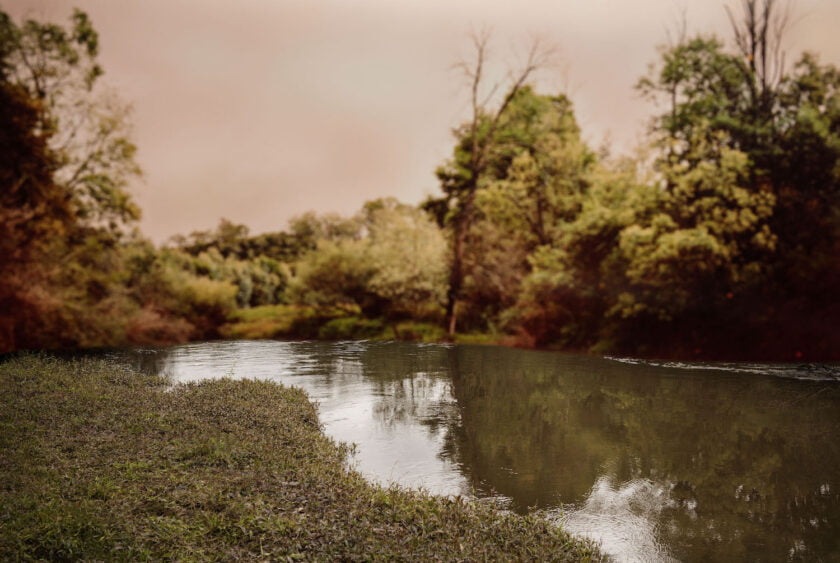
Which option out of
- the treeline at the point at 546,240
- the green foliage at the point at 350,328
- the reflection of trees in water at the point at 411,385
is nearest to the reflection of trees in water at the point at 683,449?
the reflection of trees in water at the point at 411,385

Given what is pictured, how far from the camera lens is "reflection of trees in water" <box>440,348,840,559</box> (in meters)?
6.07

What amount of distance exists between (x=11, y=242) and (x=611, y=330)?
21.6 metres

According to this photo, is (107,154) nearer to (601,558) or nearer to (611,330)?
(611,330)

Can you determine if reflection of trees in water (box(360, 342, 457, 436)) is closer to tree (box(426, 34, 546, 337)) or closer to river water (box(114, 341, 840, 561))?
river water (box(114, 341, 840, 561))

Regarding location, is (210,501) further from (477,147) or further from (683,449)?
(477,147)

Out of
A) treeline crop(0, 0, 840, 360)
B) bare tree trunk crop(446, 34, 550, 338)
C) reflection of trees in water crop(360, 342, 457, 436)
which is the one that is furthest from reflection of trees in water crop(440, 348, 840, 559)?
bare tree trunk crop(446, 34, 550, 338)


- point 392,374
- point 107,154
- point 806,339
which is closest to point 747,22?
point 806,339

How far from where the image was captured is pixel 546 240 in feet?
86.6

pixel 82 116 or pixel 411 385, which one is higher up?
pixel 82 116

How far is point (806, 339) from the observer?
59.8 ft

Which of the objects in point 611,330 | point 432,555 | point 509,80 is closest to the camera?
point 432,555

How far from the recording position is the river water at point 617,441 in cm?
601

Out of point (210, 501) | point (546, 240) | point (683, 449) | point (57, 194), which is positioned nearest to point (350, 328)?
point (546, 240)

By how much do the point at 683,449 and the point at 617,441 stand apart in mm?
979
